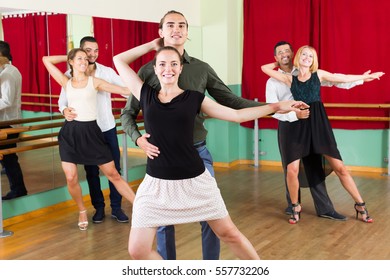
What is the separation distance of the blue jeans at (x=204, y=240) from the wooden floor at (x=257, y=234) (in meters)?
0.65

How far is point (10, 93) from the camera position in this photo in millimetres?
4469

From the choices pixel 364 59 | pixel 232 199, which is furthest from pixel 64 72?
pixel 364 59

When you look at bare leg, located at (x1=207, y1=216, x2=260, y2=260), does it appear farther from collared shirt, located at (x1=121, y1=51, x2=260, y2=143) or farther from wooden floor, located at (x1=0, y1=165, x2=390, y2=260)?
wooden floor, located at (x1=0, y1=165, x2=390, y2=260)

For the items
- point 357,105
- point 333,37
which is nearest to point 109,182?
point 357,105

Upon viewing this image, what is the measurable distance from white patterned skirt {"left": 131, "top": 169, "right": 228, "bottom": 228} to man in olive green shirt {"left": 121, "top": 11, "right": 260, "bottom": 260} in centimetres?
28

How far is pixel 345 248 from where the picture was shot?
373 centimetres

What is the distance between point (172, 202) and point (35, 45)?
2.79 m

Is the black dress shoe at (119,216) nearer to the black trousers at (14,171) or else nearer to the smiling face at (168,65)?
the black trousers at (14,171)

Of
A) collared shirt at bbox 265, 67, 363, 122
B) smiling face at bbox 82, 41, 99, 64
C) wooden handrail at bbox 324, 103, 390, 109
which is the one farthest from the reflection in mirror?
wooden handrail at bbox 324, 103, 390, 109

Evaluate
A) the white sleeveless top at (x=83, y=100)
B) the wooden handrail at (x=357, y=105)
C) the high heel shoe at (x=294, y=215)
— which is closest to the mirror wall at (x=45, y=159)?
the white sleeveless top at (x=83, y=100)

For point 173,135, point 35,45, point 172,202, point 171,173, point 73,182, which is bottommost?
point 73,182

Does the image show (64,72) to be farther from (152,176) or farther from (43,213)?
(152,176)

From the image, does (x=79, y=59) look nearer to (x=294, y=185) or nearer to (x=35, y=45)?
(x=35, y=45)

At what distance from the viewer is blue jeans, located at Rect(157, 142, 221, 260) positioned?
2.88 metres
